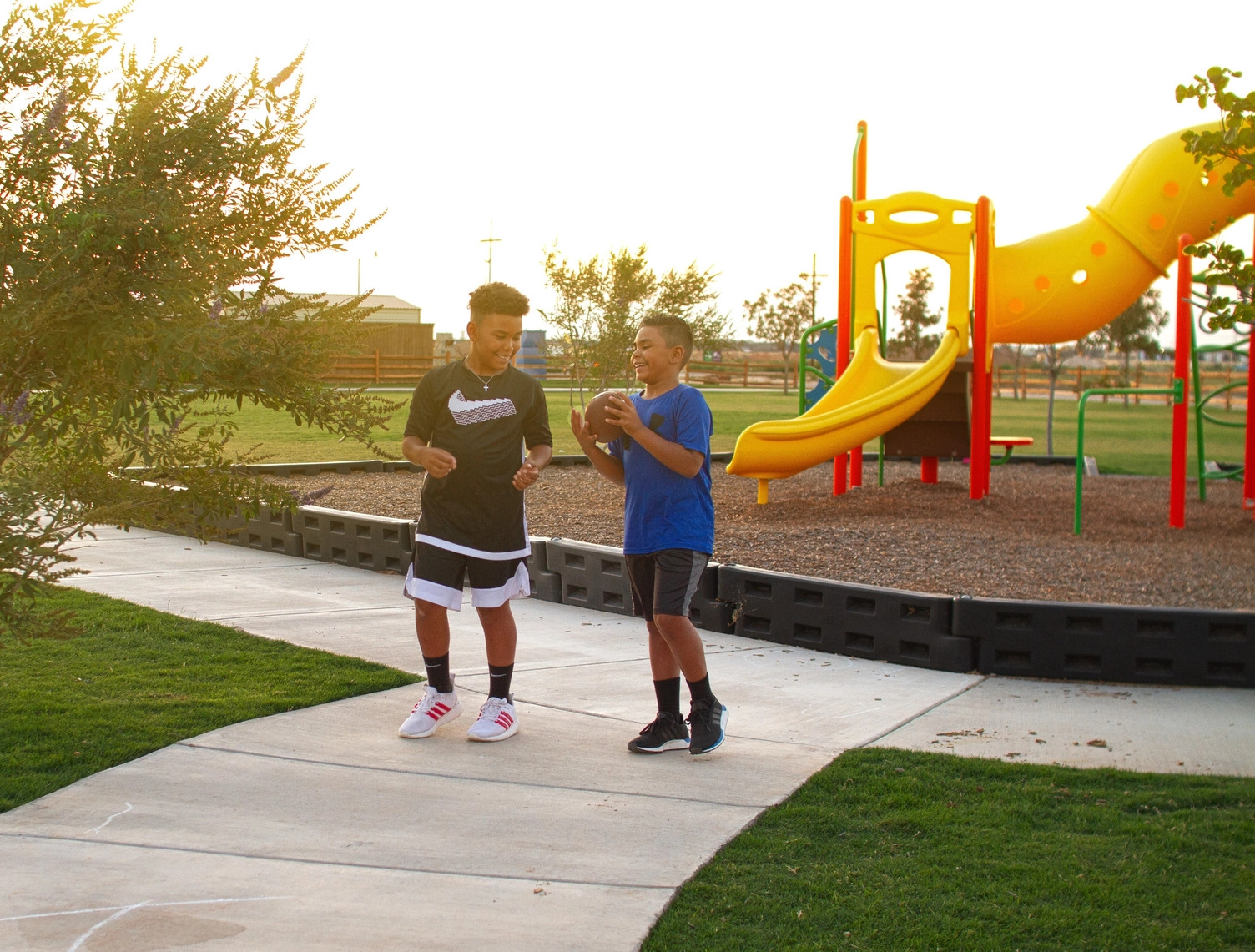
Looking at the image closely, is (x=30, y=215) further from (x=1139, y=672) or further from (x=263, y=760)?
(x=1139, y=672)

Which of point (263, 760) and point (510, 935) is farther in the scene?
point (263, 760)

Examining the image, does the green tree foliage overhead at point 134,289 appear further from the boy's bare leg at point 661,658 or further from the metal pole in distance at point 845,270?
the metal pole in distance at point 845,270

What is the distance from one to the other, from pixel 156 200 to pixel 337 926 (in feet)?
6.87

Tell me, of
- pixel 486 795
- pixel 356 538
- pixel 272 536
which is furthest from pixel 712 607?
pixel 272 536

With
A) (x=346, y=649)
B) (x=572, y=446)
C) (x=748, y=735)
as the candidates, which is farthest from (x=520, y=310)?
(x=572, y=446)

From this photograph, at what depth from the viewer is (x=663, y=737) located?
4.33m

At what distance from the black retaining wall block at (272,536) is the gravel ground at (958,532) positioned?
35cm

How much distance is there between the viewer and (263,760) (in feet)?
13.3

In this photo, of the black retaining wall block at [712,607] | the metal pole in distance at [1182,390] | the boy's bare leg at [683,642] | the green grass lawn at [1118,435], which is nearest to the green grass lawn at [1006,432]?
the green grass lawn at [1118,435]

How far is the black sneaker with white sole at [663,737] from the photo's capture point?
430cm

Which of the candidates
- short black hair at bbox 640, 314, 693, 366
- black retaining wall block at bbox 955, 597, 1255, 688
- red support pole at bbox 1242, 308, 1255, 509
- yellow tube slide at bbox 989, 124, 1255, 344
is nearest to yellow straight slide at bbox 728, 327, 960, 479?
yellow tube slide at bbox 989, 124, 1255, 344

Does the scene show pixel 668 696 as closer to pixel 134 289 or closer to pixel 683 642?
pixel 683 642

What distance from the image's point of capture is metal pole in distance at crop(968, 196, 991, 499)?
432 inches

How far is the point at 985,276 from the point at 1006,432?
16.1 metres
